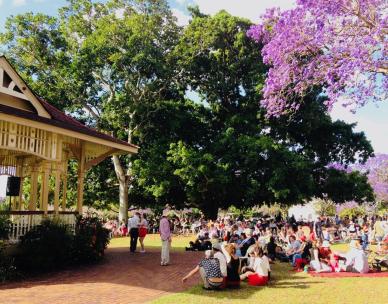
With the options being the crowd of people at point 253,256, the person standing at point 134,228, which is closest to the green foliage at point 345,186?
the crowd of people at point 253,256

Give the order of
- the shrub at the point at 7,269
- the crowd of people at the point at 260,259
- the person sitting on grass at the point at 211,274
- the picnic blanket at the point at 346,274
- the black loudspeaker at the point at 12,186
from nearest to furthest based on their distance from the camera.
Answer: the person sitting on grass at the point at 211,274, the crowd of people at the point at 260,259, the shrub at the point at 7,269, the picnic blanket at the point at 346,274, the black loudspeaker at the point at 12,186

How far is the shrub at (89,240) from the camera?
47.1 ft

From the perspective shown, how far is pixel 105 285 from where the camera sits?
10930 mm

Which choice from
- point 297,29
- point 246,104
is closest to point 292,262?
point 297,29

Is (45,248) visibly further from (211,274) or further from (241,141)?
(241,141)

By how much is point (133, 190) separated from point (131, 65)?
10.1m

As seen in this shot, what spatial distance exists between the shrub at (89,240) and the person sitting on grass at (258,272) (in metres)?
5.51

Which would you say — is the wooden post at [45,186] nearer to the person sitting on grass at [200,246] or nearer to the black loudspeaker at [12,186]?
the black loudspeaker at [12,186]

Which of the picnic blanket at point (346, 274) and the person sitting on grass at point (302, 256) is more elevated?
the person sitting on grass at point (302, 256)

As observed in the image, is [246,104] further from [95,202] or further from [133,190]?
[95,202]

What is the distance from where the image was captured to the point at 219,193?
30438 millimetres

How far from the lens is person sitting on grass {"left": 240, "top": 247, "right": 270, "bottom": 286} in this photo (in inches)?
453

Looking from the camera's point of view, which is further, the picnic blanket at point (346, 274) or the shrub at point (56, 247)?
the picnic blanket at point (346, 274)

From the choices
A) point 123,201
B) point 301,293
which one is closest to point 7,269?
point 301,293
